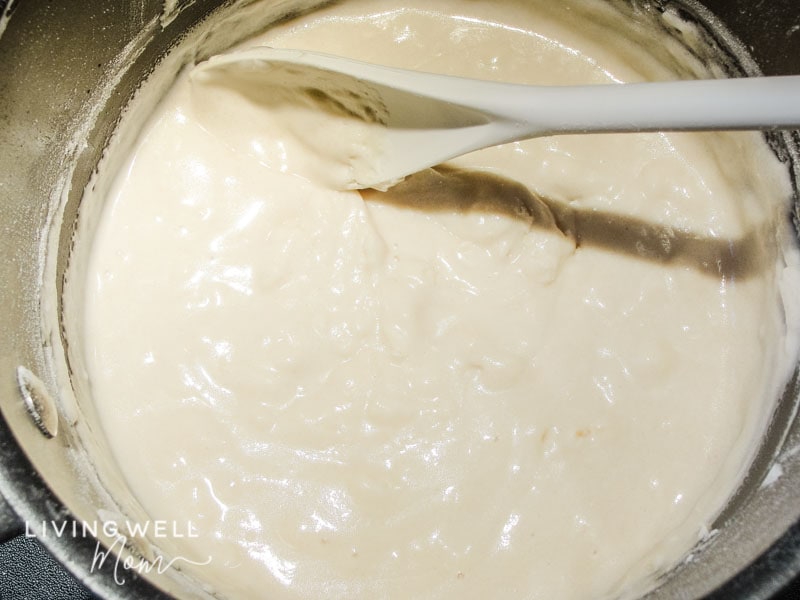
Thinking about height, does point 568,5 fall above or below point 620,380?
above

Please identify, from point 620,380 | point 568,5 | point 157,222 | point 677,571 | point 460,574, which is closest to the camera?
point 677,571

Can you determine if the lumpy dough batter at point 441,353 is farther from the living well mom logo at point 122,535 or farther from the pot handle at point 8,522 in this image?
the pot handle at point 8,522

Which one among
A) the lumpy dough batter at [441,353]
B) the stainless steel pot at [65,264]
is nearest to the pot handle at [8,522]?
the stainless steel pot at [65,264]

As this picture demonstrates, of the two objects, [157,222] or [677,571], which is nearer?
[677,571]

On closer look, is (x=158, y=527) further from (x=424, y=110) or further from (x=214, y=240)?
(x=424, y=110)

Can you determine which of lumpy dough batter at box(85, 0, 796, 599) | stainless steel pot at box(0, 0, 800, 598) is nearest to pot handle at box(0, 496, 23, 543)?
stainless steel pot at box(0, 0, 800, 598)

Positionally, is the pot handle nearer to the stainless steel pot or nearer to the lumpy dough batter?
the stainless steel pot

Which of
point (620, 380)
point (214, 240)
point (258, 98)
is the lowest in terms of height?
point (620, 380)

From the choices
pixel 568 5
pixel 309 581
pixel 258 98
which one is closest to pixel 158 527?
pixel 309 581

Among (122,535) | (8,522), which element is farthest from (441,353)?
(8,522)
